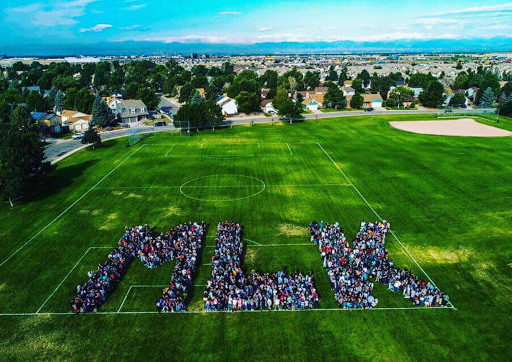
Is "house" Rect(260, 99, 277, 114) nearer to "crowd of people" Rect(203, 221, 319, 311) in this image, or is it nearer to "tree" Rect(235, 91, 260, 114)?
"tree" Rect(235, 91, 260, 114)

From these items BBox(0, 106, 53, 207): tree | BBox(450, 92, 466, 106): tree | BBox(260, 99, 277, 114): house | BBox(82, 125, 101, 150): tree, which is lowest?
BBox(260, 99, 277, 114): house

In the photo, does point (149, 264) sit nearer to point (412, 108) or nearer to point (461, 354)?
point (461, 354)

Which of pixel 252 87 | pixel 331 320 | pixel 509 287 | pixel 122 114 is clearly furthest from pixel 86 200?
pixel 252 87

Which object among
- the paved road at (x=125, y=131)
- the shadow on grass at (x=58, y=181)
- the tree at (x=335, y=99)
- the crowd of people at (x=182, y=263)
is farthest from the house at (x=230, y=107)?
the crowd of people at (x=182, y=263)

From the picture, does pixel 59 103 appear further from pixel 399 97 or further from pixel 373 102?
pixel 399 97

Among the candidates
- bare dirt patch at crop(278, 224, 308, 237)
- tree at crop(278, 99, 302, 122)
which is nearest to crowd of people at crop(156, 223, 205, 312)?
bare dirt patch at crop(278, 224, 308, 237)

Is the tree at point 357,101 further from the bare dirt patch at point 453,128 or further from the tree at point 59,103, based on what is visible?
the tree at point 59,103
